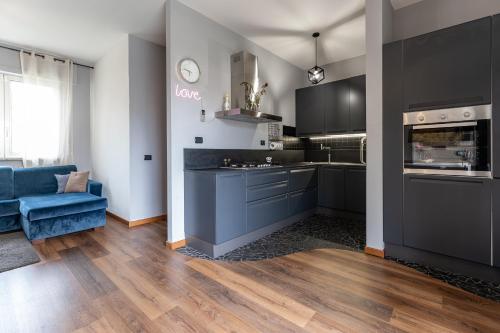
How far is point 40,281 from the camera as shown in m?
2.07

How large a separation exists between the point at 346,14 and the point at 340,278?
3.09 meters

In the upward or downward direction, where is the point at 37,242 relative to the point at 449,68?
downward

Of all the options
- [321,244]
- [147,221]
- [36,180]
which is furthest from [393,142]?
[36,180]

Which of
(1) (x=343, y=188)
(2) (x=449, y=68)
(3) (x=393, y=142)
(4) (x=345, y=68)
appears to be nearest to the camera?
(2) (x=449, y=68)

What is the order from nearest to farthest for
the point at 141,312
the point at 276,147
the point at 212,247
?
1. the point at 141,312
2. the point at 212,247
3. the point at 276,147

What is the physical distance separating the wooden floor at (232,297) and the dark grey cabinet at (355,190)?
1447 millimetres

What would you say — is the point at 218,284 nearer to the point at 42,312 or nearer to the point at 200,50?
the point at 42,312

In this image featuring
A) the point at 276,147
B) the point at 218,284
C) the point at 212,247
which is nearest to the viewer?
the point at 218,284

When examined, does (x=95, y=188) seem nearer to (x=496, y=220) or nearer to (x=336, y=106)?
(x=336, y=106)

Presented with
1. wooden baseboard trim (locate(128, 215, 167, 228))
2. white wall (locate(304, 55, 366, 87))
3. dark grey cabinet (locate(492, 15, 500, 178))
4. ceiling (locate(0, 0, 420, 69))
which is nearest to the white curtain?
ceiling (locate(0, 0, 420, 69))

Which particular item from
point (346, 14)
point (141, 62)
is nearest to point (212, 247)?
point (141, 62)

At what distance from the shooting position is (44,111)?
13.5 feet

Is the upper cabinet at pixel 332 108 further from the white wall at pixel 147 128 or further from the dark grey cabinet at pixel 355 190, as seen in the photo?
the white wall at pixel 147 128

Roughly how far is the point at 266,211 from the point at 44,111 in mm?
4174
